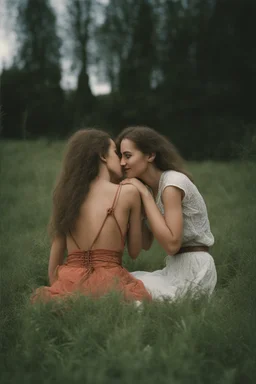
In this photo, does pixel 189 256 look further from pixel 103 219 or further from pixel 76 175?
pixel 76 175

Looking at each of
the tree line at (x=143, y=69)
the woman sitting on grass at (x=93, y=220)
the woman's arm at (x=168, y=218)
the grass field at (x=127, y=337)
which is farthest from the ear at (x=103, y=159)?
the tree line at (x=143, y=69)

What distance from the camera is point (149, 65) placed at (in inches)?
936

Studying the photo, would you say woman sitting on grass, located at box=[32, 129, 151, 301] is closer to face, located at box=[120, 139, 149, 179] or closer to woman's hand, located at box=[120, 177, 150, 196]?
woman's hand, located at box=[120, 177, 150, 196]

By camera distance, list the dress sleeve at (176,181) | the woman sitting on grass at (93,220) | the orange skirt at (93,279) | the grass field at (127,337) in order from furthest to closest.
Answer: the dress sleeve at (176,181), the woman sitting on grass at (93,220), the orange skirt at (93,279), the grass field at (127,337)

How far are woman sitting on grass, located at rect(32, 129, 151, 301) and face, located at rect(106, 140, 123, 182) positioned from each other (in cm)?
2

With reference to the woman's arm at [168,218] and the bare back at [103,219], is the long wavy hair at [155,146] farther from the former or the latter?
the bare back at [103,219]

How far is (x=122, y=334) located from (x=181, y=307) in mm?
475

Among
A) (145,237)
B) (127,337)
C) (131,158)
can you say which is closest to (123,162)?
(131,158)

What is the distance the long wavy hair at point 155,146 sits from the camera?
3.50m

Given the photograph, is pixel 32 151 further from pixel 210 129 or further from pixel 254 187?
pixel 210 129

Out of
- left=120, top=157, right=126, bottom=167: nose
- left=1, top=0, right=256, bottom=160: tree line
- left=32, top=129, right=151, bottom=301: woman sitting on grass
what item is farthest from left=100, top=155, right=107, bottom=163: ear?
left=1, top=0, right=256, bottom=160: tree line

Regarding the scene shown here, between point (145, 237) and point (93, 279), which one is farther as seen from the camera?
point (145, 237)

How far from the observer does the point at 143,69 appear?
23891 mm

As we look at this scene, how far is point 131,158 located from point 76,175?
1.55 feet
